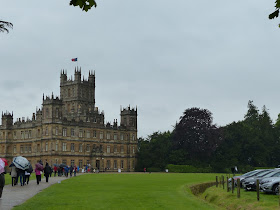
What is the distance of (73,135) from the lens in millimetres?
97562

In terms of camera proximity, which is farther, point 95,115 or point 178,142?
point 95,115

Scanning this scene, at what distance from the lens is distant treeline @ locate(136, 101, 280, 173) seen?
90.8 m

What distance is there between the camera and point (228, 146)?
96.6 metres

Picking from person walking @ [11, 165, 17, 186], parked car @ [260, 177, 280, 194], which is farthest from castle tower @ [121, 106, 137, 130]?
parked car @ [260, 177, 280, 194]

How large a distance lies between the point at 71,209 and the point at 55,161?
7500cm

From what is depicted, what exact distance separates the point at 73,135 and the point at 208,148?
88.0ft

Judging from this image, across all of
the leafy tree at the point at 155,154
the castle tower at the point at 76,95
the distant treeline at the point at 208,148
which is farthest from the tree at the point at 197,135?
the castle tower at the point at 76,95

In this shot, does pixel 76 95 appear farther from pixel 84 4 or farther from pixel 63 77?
pixel 84 4

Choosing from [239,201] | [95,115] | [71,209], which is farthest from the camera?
[95,115]

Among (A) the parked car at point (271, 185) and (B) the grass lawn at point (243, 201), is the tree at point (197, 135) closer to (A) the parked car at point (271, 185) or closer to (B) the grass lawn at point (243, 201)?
(B) the grass lawn at point (243, 201)

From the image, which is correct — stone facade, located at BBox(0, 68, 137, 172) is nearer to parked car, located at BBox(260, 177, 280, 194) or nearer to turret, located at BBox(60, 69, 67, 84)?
turret, located at BBox(60, 69, 67, 84)

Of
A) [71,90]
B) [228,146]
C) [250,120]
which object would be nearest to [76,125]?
[71,90]

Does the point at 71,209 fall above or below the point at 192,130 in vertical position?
below

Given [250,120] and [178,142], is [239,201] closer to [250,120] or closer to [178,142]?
[178,142]
